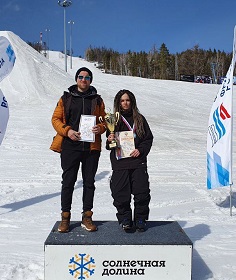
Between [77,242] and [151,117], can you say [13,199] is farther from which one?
[151,117]

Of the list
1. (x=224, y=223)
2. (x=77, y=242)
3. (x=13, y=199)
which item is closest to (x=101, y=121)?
(x=77, y=242)

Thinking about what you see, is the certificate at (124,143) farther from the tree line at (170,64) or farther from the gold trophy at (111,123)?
the tree line at (170,64)

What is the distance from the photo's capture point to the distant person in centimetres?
361

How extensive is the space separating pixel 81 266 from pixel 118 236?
44 cm

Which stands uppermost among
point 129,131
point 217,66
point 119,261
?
point 217,66

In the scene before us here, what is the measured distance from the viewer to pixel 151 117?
18.4m

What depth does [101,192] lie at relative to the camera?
6.76m

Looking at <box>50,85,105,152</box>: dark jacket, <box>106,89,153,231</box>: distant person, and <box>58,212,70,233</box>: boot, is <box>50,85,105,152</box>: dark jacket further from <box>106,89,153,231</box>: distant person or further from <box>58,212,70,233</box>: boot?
<box>58,212,70,233</box>: boot

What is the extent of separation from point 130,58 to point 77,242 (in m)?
Result: 78.2

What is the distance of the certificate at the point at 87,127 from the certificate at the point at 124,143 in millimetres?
282

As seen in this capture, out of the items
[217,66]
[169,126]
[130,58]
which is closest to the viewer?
[169,126]

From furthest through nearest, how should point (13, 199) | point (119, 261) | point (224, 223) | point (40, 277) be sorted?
point (13, 199) → point (224, 223) → point (40, 277) → point (119, 261)

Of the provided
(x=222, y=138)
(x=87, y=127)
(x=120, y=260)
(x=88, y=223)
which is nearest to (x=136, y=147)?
(x=87, y=127)

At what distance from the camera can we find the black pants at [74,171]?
3.62 m
